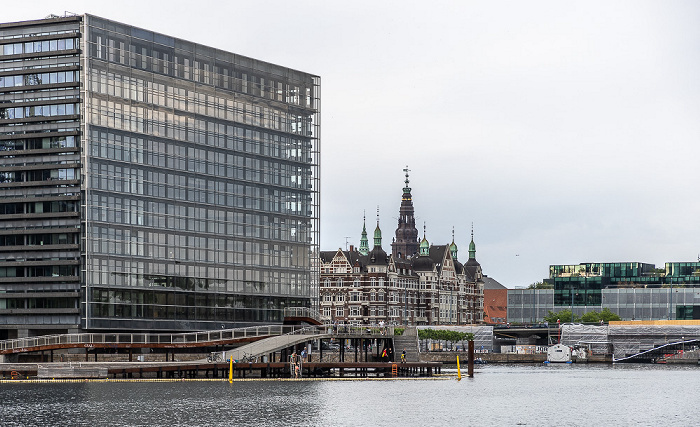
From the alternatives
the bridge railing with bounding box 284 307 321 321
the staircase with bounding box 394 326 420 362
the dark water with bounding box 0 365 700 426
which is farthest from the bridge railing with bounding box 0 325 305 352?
the bridge railing with bounding box 284 307 321 321

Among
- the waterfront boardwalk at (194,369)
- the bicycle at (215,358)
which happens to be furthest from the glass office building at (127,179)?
the bicycle at (215,358)

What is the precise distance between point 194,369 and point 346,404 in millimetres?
33383

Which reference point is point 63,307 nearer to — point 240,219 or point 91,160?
point 91,160

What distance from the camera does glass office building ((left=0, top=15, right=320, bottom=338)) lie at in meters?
141

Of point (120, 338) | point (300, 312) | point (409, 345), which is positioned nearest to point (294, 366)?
point (409, 345)

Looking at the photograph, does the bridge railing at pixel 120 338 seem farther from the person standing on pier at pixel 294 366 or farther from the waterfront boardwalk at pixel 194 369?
the person standing on pier at pixel 294 366

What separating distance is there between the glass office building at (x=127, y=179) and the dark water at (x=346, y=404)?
33.3 metres

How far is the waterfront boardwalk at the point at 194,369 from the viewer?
379 feet

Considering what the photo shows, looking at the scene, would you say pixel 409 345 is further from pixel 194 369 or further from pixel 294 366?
pixel 194 369

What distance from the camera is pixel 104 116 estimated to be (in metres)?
141

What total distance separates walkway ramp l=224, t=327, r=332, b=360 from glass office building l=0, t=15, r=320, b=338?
23.5 m

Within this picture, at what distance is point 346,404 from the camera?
89.5 m

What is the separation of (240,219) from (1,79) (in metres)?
34.5

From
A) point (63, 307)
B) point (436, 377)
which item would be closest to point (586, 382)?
point (436, 377)
